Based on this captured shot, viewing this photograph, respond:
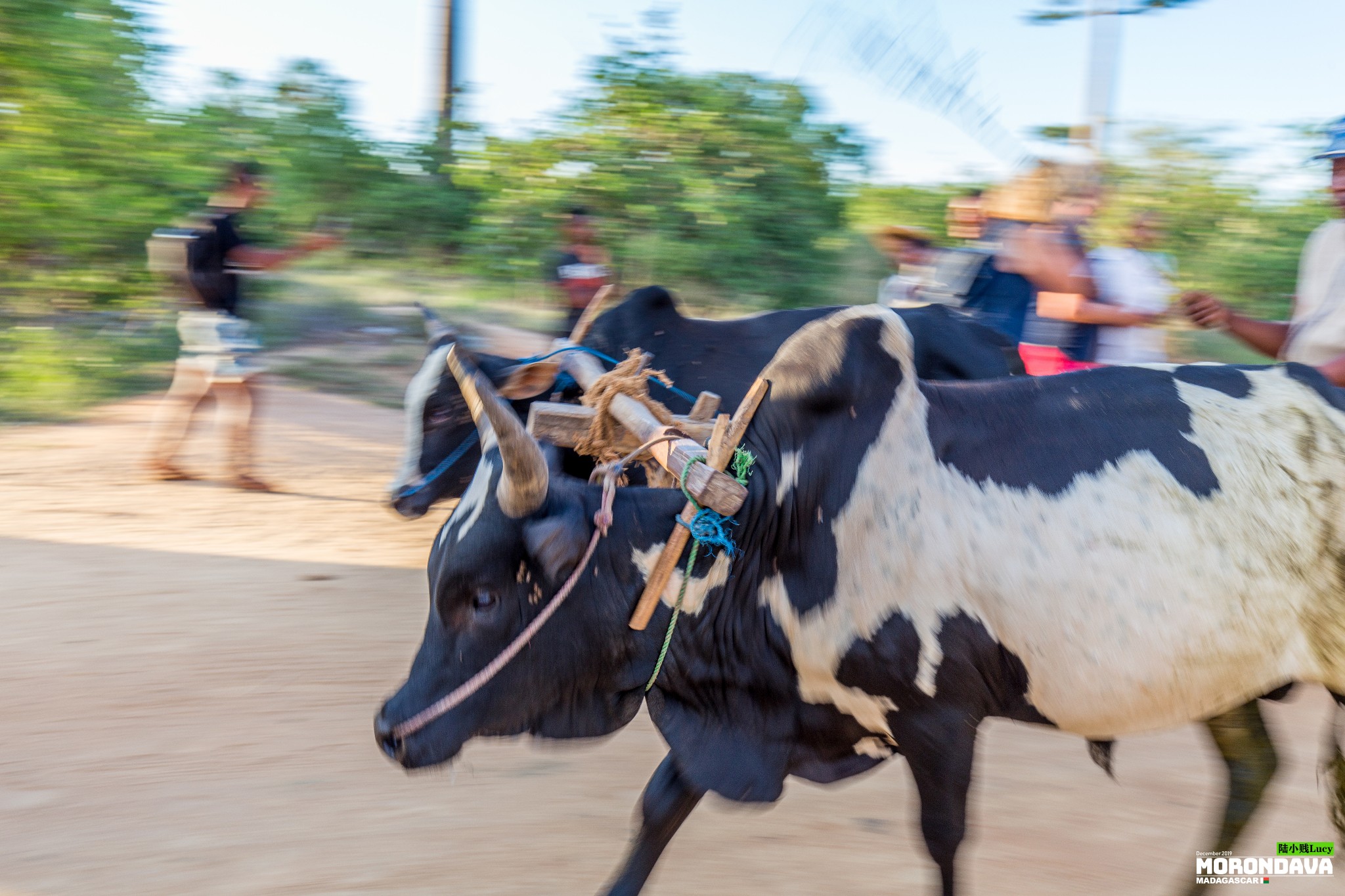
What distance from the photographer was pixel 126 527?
5.50 meters

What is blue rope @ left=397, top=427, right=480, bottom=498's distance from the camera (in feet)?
13.5

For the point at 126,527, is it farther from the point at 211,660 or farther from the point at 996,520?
the point at 996,520

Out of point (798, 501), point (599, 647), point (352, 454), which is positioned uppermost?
point (798, 501)

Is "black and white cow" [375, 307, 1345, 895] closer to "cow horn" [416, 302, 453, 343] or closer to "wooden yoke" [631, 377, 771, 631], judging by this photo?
"wooden yoke" [631, 377, 771, 631]

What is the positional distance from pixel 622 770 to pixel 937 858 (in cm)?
130

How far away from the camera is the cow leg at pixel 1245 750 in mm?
2887

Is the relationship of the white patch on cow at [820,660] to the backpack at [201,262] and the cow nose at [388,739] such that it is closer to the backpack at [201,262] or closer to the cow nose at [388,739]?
the cow nose at [388,739]

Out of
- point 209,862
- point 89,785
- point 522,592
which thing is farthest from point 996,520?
point 89,785

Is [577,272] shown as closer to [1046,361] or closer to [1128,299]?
[1046,361]

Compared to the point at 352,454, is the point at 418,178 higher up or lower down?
higher up

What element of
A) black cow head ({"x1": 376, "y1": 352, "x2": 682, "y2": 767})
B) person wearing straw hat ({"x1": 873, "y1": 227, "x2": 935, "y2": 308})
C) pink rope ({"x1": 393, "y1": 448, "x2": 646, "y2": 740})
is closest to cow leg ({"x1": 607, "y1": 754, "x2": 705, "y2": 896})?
black cow head ({"x1": 376, "y1": 352, "x2": 682, "y2": 767})

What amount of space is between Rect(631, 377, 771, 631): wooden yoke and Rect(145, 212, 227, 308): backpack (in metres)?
4.55

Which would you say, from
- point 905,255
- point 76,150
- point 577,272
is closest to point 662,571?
point 905,255

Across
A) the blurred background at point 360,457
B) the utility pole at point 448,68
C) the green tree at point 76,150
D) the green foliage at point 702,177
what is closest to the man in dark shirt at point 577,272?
the blurred background at point 360,457
